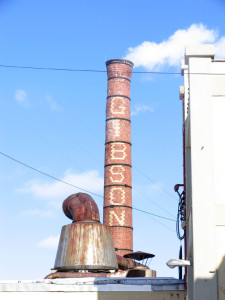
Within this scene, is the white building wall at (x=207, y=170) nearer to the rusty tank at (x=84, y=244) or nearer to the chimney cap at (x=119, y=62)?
the rusty tank at (x=84, y=244)

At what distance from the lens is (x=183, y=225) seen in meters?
17.5

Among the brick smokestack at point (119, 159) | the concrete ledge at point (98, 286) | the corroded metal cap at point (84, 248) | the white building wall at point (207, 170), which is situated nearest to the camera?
the white building wall at point (207, 170)

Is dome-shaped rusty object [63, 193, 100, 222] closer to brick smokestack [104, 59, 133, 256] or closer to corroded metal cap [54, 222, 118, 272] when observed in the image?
corroded metal cap [54, 222, 118, 272]

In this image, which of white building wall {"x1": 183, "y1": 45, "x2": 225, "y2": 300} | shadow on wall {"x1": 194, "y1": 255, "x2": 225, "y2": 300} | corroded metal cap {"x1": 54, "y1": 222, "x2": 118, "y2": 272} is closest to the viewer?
shadow on wall {"x1": 194, "y1": 255, "x2": 225, "y2": 300}

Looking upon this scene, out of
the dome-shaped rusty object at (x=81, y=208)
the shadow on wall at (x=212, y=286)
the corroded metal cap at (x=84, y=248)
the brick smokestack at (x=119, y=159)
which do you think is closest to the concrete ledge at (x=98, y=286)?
the corroded metal cap at (x=84, y=248)

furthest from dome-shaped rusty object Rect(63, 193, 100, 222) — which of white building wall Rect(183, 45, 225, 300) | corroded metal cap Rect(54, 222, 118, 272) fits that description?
white building wall Rect(183, 45, 225, 300)

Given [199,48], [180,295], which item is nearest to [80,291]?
[180,295]

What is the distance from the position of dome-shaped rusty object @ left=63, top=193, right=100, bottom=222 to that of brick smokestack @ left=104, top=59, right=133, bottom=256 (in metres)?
10.3

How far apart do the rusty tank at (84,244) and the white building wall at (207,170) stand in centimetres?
1042

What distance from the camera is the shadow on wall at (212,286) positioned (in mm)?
11367

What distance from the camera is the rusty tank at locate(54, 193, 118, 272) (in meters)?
22.3

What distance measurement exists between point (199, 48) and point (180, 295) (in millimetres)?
8595

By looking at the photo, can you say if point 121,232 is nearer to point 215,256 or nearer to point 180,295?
point 180,295

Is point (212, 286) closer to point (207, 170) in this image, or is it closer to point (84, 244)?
point (207, 170)
